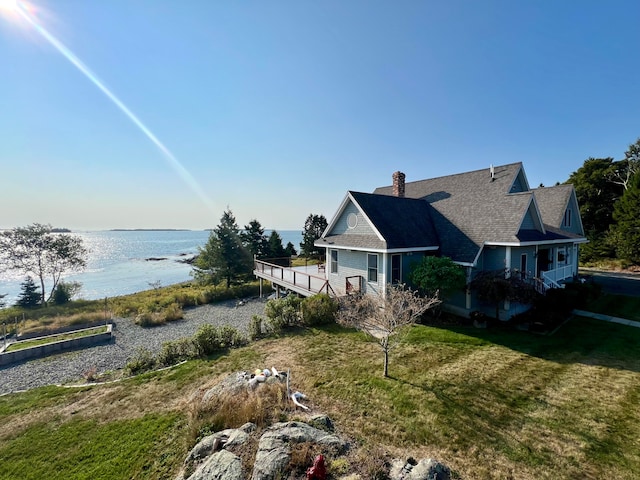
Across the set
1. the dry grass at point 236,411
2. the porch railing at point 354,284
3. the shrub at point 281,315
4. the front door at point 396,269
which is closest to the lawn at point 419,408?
the dry grass at point 236,411

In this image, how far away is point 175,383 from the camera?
340 inches

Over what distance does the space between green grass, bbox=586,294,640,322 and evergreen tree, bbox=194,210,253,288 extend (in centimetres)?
2556

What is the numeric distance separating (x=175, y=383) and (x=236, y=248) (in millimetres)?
19260

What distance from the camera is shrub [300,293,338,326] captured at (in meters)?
13.1

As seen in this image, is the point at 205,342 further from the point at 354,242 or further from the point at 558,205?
the point at 558,205

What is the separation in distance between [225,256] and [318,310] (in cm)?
1620

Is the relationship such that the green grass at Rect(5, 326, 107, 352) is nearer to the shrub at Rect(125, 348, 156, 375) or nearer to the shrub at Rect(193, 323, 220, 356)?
the shrub at Rect(125, 348, 156, 375)

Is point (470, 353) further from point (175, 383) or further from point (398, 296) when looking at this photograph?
point (175, 383)

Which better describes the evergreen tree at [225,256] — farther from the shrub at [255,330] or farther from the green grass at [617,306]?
the green grass at [617,306]

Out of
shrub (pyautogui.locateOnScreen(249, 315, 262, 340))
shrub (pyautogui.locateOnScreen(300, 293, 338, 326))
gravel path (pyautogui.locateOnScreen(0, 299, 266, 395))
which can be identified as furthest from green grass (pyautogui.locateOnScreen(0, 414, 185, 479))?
shrub (pyautogui.locateOnScreen(300, 293, 338, 326))

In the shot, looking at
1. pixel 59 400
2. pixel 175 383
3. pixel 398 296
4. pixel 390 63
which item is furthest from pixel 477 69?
pixel 59 400

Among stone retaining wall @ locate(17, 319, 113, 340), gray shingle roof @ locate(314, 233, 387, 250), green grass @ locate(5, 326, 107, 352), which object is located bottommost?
stone retaining wall @ locate(17, 319, 113, 340)

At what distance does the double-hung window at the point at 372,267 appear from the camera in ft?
47.4

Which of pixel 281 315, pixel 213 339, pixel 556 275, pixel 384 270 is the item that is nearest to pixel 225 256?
pixel 281 315
